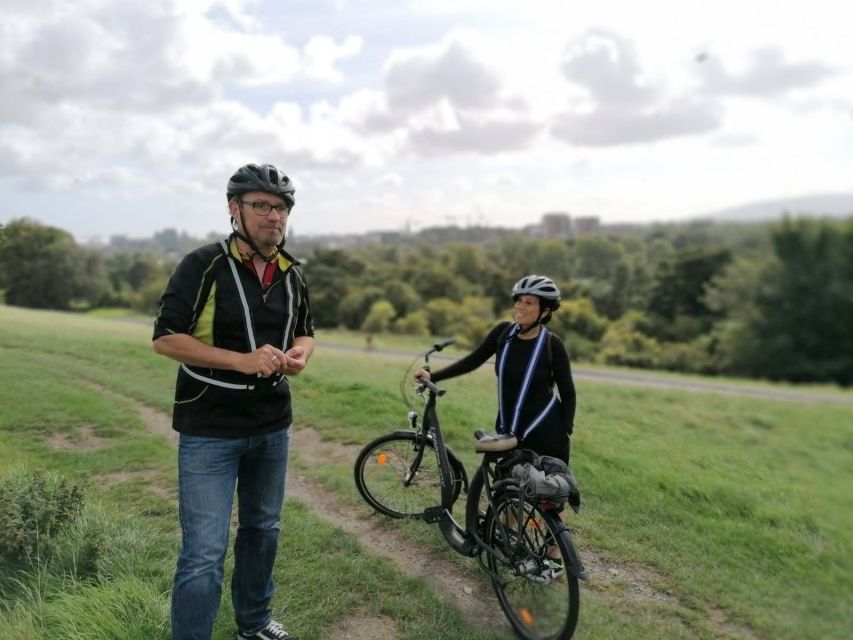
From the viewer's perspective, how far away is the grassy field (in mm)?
2770

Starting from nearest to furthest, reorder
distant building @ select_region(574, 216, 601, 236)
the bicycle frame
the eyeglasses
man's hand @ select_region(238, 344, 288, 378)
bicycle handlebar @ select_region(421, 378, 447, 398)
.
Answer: man's hand @ select_region(238, 344, 288, 378), the eyeglasses, the bicycle frame, bicycle handlebar @ select_region(421, 378, 447, 398), distant building @ select_region(574, 216, 601, 236)

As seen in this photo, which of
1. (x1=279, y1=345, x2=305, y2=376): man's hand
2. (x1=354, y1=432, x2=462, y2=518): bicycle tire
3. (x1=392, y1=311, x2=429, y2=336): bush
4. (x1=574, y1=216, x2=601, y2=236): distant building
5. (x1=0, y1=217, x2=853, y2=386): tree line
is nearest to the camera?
(x1=0, y1=217, x2=853, y2=386): tree line

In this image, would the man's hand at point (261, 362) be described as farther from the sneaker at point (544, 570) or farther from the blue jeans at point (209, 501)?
the sneaker at point (544, 570)

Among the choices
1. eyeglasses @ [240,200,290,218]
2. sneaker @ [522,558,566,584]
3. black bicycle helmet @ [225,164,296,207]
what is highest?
black bicycle helmet @ [225,164,296,207]

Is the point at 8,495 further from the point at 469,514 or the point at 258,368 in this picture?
the point at 469,514

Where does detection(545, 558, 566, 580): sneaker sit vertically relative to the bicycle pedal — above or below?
above

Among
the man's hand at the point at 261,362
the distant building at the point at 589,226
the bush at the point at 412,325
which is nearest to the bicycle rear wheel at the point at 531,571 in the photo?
the man's hand at the point at 261,362

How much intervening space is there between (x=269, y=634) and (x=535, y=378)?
2.14 meters

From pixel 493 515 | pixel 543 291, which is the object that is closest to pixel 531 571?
pixel 493 515

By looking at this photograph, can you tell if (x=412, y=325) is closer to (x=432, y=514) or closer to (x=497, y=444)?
(x=432, y=514)

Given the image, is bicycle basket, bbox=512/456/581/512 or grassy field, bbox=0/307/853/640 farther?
bicycle basket, bbox=512/456/581/512

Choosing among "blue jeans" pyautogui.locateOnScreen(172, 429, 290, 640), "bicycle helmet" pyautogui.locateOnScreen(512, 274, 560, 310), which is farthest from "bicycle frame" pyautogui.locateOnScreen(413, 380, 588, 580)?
"blue jeans" pyautogui.locateOnScreen(172, 429, 290, 640)

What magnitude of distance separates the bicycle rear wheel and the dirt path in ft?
0.59

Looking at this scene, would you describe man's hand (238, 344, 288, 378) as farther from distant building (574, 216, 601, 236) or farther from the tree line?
distant building (574, 216, 601, 236)
